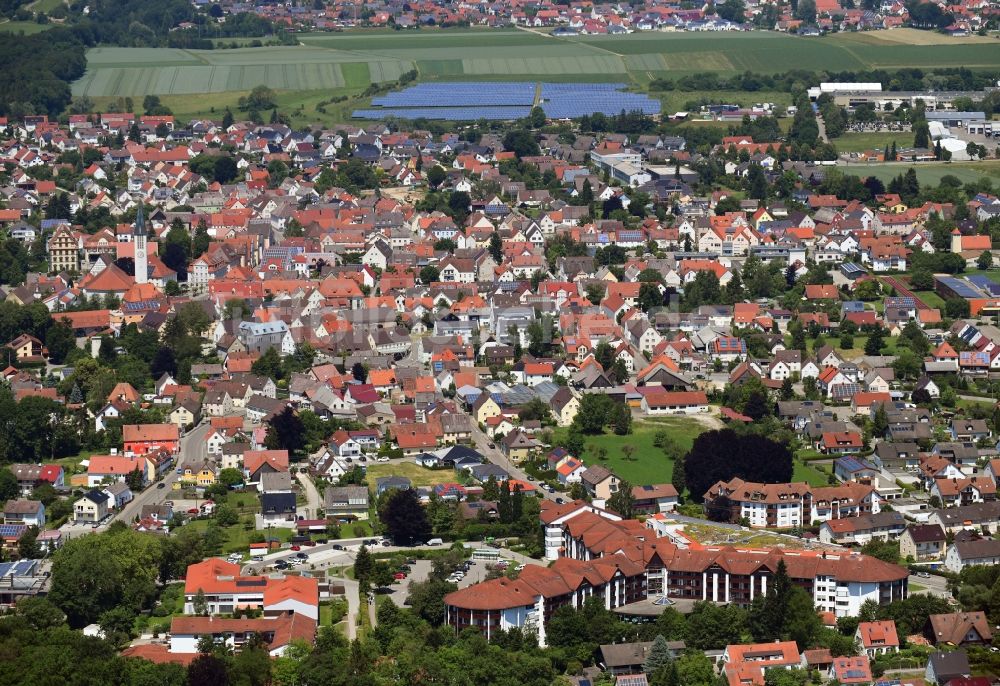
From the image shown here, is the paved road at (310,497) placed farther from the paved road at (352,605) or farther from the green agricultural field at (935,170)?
the green agricultural field at (935,170)

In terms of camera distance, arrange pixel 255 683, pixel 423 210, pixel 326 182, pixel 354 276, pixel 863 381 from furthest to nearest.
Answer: pixel 326 182 < pixel 423 210 < pixel 354 276 < pixel 863 381 < pixel 255 683

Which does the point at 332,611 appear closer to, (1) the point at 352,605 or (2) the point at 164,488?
(1) the point at 352,605

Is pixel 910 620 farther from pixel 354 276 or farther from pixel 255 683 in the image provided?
pixel 354 276

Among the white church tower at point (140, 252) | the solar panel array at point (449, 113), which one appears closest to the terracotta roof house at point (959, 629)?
the white church tower at point (140, 252)

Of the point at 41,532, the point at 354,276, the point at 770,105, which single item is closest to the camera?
the point at 41,532

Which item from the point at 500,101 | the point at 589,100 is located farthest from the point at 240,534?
the point at 500,101

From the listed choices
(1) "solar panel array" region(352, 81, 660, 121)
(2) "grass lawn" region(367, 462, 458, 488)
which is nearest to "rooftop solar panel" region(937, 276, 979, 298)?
(2) "grass lawn" region(367, 462, 458, 488)

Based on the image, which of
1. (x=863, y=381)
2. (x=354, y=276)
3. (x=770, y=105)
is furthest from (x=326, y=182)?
(x=863, y=381)

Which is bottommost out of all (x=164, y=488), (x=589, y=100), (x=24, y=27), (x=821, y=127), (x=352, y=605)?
(x=164, y=488)
